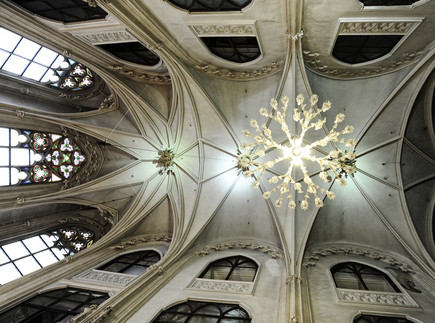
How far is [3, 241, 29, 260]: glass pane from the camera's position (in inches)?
409

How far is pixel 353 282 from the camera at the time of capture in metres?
8.95

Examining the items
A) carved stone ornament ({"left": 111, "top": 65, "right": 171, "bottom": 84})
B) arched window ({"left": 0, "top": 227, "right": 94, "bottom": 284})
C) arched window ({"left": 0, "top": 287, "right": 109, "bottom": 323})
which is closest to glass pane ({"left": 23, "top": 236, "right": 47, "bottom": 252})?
arched window ({"left": 0, "top": 227, "right": 94, "bottom": 284})

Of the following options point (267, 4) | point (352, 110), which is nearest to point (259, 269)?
point (352, 110)

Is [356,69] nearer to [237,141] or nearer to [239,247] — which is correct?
[237,141]

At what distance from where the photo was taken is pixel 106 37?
357 inches

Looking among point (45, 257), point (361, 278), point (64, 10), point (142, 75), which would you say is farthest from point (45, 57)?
point (361, 278)

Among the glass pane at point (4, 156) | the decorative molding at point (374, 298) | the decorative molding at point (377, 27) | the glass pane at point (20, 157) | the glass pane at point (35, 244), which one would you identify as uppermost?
the decorative molding at point (377, 27)

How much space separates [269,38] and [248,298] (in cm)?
831

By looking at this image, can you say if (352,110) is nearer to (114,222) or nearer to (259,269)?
(259,269)

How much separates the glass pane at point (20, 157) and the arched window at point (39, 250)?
339 centimetres

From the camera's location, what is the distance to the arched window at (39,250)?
991cm

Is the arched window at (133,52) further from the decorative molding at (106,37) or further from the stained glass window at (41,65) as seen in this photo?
the stained glass window at (41,65)

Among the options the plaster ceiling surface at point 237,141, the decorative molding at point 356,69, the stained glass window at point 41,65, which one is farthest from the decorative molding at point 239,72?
the stained glass window at point 41,65

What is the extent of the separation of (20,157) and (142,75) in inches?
257
